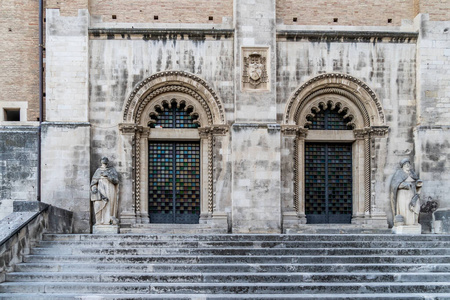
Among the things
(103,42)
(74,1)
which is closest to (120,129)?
(103,42)

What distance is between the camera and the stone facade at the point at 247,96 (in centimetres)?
1573

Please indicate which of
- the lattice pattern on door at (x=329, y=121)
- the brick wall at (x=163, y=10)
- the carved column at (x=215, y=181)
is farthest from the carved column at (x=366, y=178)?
the brick wall at (x=163, y=10)

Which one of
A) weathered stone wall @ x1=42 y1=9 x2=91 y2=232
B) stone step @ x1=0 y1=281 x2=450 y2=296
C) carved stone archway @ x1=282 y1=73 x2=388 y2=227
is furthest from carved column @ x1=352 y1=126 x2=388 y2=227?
weathered stone wall @ x1=42 y1=9 x2=91 y2=232

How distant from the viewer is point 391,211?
53.1ft

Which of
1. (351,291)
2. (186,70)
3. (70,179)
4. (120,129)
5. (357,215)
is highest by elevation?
(186,70)

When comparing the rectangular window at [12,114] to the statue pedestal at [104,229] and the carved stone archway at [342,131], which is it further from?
the carved stone archway at [342,131]

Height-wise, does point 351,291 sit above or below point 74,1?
below

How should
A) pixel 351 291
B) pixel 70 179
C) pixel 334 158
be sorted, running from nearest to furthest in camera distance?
1. pixel 351 291
2. pixel 70 179
3. pixel 334 158

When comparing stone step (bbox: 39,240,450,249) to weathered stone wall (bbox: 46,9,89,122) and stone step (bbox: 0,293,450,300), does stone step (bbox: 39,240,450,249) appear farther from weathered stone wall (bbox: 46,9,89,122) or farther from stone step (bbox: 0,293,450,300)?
weathered stone wall (bbox: 46,9,89,122)

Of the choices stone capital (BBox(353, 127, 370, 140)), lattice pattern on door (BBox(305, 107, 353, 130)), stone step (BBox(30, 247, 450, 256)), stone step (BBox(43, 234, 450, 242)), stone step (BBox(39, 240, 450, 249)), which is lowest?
stone step (BBox(30, 247, 450, 256))

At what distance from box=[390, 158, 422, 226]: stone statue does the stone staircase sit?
5.25ft

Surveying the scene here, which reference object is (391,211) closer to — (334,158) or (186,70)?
(334,158)

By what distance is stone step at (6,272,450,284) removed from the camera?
11523 mm

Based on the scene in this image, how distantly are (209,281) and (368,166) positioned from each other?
699 cm
